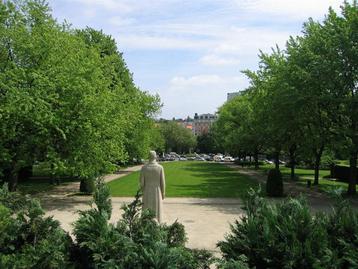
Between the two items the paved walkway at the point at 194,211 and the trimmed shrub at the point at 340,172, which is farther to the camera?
the trimmed shrub at the point at 340,172

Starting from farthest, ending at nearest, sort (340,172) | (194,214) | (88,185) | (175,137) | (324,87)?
→ (175,137) → (340,172) → (88,185) → (324,87) → (194,214)

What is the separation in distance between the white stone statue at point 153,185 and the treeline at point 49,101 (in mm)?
8282

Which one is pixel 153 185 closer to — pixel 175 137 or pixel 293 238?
pixel 293 238

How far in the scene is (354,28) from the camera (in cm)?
2330

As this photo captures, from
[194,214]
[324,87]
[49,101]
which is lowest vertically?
[194,214]

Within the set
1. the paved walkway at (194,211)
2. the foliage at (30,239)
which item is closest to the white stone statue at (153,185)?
the paved walkway at (194,211)

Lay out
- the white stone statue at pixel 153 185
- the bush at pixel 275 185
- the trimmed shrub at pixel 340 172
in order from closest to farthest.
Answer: the white stone statue at pixel 153 185, the bush at pixel 275 185, the trimmed shrub at pixel 340 172

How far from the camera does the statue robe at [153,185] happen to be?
1259cm

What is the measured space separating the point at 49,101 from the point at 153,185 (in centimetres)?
1006

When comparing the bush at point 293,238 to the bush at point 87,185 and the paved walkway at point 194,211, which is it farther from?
the bush at point 87,185

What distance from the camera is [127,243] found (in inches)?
283

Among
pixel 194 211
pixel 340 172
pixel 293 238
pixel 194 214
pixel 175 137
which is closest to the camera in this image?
pixel 293 238

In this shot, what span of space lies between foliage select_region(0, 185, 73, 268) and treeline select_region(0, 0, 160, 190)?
11.7 m

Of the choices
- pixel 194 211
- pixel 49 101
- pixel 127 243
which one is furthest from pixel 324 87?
pixel 127 243
